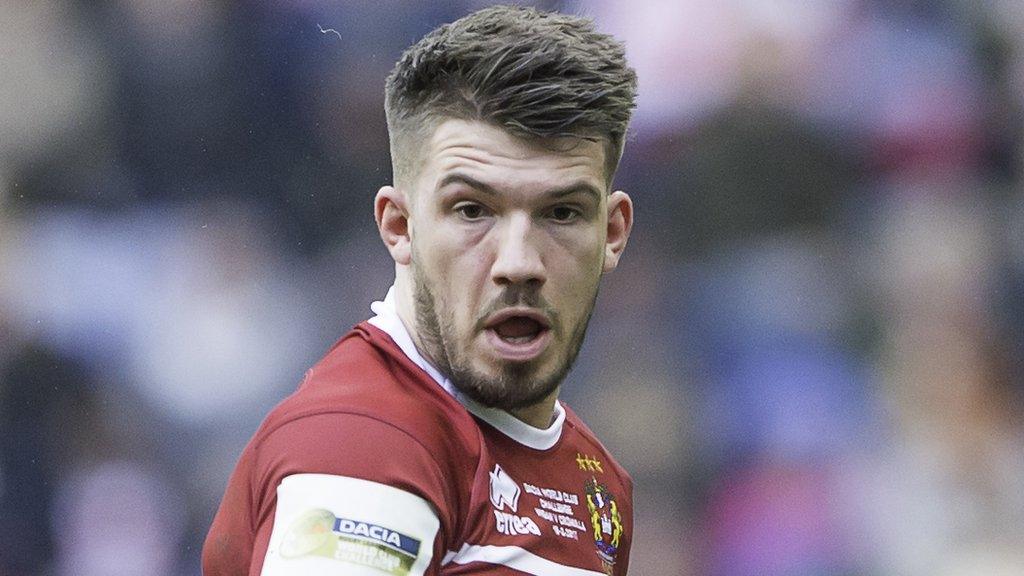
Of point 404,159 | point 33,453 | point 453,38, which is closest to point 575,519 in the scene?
point 404,159

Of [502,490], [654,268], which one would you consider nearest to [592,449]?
[502,490]

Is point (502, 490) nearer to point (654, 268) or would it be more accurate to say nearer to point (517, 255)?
point (517, 255)

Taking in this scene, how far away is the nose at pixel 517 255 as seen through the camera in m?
2.51

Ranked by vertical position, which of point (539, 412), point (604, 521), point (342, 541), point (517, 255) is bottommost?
point (342, 541)

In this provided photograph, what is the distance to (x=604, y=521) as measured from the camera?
2.87m

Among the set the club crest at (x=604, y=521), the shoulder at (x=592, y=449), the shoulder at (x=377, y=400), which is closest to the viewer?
the shoulder at (x=377, y=400)

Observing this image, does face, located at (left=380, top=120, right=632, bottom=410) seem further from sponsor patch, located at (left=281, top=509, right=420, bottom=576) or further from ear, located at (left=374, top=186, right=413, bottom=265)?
sponsor patch, located at (left=281, top=509, right=420, bottom=576)

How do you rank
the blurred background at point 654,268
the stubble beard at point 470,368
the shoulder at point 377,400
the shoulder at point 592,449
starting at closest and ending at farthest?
the shoulder at point 377,400
the stubble beard at point 470,368
the shoulder at point 592,449
the blurred background at point 654,268

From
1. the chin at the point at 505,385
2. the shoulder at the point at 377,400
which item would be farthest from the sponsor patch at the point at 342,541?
the chin at the point at 505,385

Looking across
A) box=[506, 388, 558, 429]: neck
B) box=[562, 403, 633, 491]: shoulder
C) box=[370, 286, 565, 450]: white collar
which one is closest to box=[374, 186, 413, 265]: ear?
box=[370, 286, 565, 450]: white collar

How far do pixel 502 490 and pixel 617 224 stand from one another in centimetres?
64

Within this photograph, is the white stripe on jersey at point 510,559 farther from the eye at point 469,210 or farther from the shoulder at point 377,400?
the eye at point 469,210

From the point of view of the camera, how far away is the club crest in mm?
2803

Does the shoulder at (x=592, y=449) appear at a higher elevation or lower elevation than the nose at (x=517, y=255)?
lower
